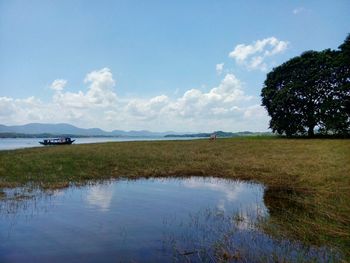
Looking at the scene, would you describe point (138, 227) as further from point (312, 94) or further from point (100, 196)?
point (312, 94)

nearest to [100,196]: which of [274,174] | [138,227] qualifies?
[138,227]

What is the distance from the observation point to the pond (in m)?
9.95

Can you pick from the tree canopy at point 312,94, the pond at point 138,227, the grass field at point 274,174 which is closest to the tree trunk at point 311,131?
the tree canopy at point 312,94

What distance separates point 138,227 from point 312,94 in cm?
5366

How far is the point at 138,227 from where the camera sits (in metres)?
12.9

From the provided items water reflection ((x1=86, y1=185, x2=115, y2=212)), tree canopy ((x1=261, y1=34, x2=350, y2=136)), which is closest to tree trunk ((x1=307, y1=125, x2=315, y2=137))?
tree canopy ((x1=261, y1=34, x2=350, y2=136))

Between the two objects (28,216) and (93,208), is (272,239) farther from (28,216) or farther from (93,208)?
(28,216)

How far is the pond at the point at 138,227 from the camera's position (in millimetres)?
9945

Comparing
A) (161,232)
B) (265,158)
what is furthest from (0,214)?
(265,158)

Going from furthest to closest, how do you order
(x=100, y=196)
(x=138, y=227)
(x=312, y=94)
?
(x=312, y=94)
(x=100, y=196)
(x=138, y=227)

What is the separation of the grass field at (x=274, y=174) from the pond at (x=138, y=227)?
1.17m

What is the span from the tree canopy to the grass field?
68.1 ft

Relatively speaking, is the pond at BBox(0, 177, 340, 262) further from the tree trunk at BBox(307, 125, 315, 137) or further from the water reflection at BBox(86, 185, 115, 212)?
the tree trunk at BBox(307, 125, 315, 137)

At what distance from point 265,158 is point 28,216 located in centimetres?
2455
